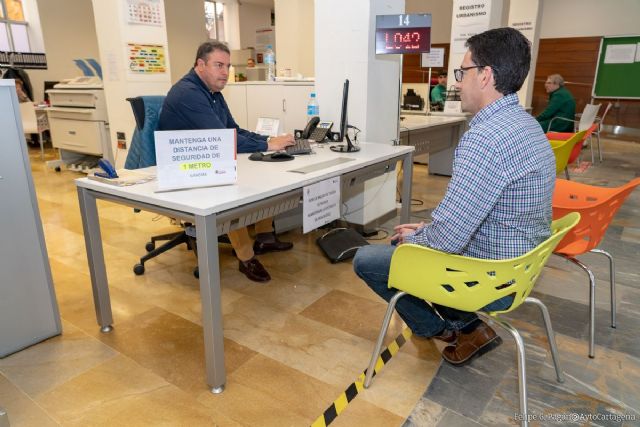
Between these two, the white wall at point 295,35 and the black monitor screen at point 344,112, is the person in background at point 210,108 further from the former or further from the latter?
the white wall at point 295,35

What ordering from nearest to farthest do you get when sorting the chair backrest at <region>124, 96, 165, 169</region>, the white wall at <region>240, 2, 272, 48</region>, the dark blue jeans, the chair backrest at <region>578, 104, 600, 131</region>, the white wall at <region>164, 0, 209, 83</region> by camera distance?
the dark blue jeans < the chair backrest at <region>124, 96, 165, 169</region> < the chair backrest at <region>578, 104, 600, 131</region> < the white wall at <region>164, 0, 209, 83</region> < the white wall at <region>240, 2, 272, 48</region>

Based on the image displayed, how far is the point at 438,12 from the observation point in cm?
1001

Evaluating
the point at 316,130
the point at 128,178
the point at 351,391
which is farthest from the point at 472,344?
the point at 316,130

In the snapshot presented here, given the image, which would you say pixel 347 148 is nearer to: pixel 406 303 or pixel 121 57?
pixel 406 303

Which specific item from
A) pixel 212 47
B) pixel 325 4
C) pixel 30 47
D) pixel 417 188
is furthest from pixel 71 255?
pixel 30 47

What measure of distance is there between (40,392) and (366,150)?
192 centimetres

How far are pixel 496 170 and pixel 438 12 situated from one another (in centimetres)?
1019

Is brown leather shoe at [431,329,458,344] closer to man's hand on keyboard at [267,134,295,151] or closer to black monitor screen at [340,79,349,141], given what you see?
man's hand on keyboard at [267,134,295,151]

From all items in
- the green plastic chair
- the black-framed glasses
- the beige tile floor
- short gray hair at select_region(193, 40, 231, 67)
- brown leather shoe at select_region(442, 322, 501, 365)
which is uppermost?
short gray hair at select_region(193, 40, 231, 67)

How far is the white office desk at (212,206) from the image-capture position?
143 centimetres

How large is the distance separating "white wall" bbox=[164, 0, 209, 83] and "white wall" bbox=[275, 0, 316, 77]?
3226 millimetres

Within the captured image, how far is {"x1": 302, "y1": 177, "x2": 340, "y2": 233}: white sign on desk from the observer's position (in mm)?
1804

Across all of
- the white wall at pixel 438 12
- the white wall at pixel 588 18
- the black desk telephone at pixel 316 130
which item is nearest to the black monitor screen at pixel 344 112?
the black desk telephone at pixel 316 130

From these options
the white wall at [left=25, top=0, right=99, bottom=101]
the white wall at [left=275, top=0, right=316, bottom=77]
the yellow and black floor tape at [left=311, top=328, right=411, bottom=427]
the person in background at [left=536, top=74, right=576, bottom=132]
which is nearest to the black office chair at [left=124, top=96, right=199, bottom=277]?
the yellow and black floor tape at [left=311, top=328, right=411, bottom=427]
